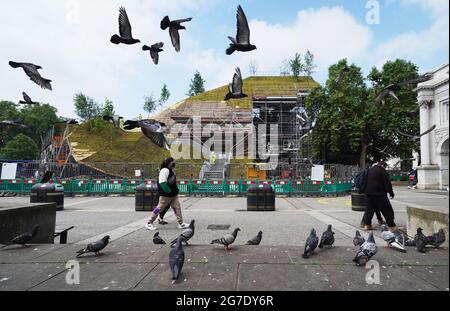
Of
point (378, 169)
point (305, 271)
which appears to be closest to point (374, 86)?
point (378, 169)

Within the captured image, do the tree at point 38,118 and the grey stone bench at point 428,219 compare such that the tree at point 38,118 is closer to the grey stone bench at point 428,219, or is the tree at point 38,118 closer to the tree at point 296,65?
the tree at point 296,65

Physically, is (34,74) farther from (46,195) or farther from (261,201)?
(261,201)

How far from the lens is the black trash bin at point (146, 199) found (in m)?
11.9

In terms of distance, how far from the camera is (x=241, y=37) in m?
5.07

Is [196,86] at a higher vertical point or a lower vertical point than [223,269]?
higher

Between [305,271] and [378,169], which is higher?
[378,169]

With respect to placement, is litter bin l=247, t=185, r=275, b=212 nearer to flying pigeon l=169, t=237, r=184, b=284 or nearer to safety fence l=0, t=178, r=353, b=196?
safety fence l=0, t=178, r=353, b=196

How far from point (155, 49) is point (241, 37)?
69.5 inches

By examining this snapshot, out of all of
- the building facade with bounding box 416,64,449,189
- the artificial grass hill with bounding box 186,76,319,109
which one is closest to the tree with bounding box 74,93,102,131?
the artificial grass hill with bounding box 186,76,319,109

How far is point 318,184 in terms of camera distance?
19.1 metres

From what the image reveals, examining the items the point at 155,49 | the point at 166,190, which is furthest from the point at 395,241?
the point at 155,49

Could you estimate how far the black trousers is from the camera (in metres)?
A: 6.98
